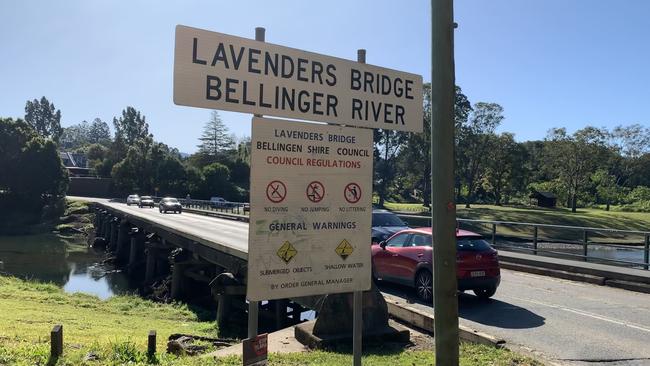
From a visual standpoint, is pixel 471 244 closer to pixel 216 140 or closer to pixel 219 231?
pixel 219 231

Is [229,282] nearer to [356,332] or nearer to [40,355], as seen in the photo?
[40,355]

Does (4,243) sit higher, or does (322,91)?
(322,91)

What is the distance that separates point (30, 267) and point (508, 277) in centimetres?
2952

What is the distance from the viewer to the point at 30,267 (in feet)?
111

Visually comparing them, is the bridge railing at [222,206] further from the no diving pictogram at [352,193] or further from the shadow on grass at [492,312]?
the no diving pictogram at [352,193]

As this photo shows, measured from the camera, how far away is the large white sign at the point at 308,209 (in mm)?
4199

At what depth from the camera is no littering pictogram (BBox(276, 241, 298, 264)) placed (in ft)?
14.1

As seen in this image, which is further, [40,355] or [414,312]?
[414,312]

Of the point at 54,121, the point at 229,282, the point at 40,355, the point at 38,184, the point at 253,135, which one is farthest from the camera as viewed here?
the point at 54,121

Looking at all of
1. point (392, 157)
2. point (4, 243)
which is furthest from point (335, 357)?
point (392, 157)

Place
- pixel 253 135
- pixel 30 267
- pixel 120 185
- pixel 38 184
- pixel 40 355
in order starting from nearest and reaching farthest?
1. pixel 253 135
2. pixel 40 355
3. pixel 30 267
4. pixel 38 184
5. pixel 120 185

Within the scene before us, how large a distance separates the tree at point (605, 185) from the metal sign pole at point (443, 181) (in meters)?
75.5

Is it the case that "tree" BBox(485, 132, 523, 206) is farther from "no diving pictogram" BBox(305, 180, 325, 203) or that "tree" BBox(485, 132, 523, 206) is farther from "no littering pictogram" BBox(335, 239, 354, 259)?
"no diving pictogram" BBox(305, 180, 325, 203)

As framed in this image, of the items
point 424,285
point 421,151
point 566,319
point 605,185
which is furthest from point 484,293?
point 605,185
